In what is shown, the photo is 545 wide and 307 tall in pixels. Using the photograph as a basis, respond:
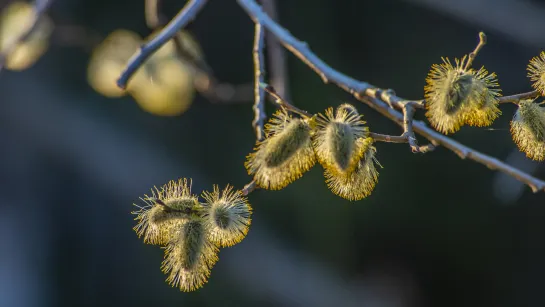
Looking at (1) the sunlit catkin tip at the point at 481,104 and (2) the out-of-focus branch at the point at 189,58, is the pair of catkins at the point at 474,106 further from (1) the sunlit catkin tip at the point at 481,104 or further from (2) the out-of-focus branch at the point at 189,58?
(2) the out-of-focus branch at the point at 189,58

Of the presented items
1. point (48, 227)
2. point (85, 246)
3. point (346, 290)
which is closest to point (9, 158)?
point (48, 227)

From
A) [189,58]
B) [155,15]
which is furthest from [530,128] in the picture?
[155,15]

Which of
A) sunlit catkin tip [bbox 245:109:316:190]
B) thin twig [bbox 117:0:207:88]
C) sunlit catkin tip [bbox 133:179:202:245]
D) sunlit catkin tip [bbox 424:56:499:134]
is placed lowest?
sunlit catkin tip [bbox 133:179:202:245]

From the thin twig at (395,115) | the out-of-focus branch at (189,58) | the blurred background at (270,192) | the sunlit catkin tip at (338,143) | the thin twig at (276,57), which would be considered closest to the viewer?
Answer: the sunlit catkin tip at (338,143)

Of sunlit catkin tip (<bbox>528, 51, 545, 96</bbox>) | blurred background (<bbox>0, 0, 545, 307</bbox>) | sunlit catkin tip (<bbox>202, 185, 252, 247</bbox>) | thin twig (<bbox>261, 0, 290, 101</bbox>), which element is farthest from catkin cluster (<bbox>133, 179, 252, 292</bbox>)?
blurred background (<bbox>0, 0, 545, 307</bbox>)

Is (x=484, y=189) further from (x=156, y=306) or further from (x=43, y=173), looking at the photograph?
(x=43, y=173)

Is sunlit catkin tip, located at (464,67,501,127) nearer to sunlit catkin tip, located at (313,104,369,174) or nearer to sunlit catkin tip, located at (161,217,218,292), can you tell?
sunlit catkin tip, located at (313,104,369,174)

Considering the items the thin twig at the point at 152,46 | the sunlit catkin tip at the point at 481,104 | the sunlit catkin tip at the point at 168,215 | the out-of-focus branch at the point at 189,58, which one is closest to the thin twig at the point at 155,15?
the out-of-focus branch at the point at 189,58
